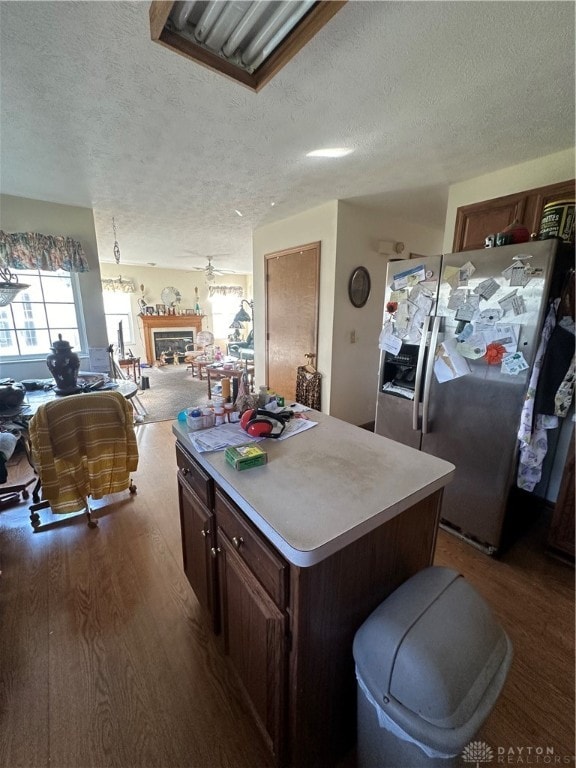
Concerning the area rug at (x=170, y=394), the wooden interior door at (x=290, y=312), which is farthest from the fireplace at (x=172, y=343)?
the wooden interior door at (x=290, y=312)

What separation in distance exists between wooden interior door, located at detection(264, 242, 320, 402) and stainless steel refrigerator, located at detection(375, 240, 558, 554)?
133 cm

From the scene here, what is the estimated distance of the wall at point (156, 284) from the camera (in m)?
7.69

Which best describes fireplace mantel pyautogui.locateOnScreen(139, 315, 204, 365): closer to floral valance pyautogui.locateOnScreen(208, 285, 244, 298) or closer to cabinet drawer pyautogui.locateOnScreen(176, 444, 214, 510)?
floral valance pyautogui.locateOnScreen(208, 285, 244, 298)

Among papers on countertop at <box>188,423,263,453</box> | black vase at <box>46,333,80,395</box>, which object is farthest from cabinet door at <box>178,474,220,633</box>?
black vase at <box>46,333,80,395</box>

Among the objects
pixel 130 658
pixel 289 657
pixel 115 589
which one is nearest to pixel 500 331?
pixel 289 657

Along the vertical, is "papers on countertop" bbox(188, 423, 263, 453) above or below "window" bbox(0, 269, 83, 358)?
below

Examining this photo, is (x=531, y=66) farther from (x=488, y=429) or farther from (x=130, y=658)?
(x=130, y=658)

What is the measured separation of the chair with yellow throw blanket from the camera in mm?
1764

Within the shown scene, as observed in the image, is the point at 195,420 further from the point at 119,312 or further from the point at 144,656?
the point at 119,312

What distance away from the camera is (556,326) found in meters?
1.65

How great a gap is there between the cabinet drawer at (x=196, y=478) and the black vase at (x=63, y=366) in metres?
1.60

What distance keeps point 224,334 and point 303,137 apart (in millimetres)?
8061

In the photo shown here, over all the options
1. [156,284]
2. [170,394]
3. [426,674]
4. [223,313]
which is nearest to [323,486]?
[426,674]

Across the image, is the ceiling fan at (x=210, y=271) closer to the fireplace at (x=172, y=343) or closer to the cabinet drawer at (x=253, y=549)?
the fireplace at (x=172, y=343)
